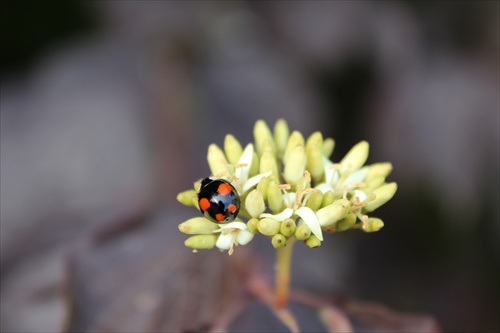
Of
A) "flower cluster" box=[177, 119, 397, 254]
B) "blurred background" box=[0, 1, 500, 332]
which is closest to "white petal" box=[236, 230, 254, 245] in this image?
"flower cluster" box=[177, 119, 397, 254]

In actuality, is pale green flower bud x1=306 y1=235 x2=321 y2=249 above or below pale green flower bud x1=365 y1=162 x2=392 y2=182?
below

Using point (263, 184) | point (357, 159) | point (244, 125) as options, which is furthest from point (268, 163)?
point (244, 125)

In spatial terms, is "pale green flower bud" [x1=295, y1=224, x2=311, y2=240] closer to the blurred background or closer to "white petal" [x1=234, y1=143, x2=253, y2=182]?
"white petal" [x1=234, y1=143, x2=253, y2=182]

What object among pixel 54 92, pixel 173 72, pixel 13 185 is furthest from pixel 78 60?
pixel 13 185

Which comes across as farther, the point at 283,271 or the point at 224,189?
the point at 283,271

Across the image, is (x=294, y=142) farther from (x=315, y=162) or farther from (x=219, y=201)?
(x=219, y=201)

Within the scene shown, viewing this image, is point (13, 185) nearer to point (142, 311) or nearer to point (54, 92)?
point (54, 92)

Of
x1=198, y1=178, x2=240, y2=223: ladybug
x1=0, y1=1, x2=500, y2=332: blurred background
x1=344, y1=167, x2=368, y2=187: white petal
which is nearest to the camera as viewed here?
x1=198, y1=178, x2=240, y2=223: ladybug
